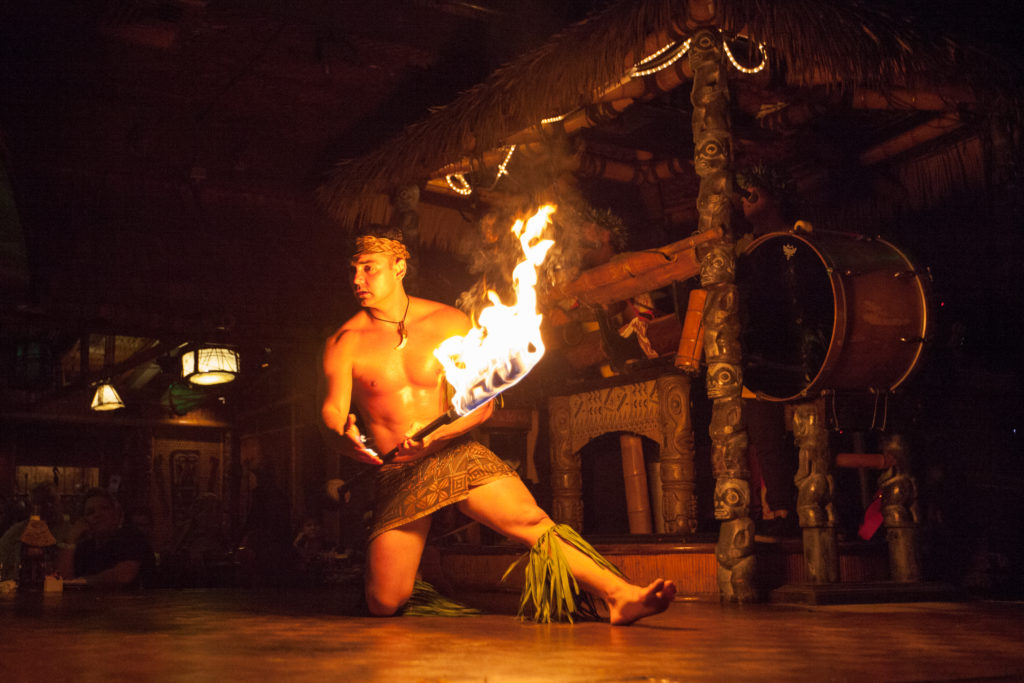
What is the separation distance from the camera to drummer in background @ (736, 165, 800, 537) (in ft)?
18.8

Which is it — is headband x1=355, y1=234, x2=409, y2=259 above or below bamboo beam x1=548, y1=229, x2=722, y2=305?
below

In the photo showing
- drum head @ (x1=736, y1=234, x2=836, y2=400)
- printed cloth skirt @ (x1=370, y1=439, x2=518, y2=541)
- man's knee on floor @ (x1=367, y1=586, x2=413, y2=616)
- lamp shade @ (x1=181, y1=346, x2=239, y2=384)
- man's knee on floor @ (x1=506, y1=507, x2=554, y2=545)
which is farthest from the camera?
lamp shade @ (x1=181, y1=346, x2=239, y2=384)

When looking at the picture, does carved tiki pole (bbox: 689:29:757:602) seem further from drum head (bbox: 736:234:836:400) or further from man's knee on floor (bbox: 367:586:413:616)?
man's knee on floor (bbox: 367:586:413:616)

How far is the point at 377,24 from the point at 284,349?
3524 millimetres

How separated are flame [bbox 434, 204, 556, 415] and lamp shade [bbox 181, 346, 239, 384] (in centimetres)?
636

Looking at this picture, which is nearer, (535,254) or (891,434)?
(535,254)

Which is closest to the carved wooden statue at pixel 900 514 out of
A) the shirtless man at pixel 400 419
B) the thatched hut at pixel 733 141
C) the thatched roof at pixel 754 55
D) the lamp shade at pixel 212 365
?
the thatched hut at pixel 733 141

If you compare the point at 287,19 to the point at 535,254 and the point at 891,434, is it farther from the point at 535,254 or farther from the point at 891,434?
the point at 891,434

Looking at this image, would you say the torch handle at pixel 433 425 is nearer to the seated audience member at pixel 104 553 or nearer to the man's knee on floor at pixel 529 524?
the man's knee on floor at pixel 529 524

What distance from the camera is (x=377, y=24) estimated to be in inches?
289

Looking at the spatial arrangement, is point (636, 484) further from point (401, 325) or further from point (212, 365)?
point (212, 365)

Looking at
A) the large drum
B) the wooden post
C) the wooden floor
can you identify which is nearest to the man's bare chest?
the wooden floor

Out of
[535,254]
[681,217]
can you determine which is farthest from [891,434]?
[681,217]

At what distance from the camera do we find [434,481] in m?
3.92
